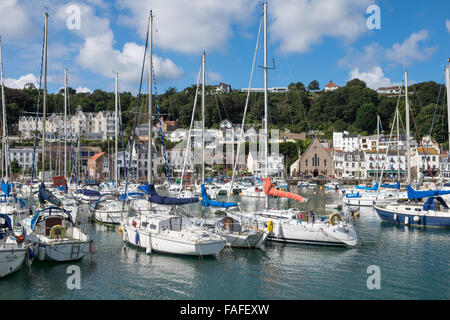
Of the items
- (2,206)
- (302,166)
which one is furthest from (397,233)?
(302,166)

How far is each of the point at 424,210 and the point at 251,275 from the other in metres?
20.1

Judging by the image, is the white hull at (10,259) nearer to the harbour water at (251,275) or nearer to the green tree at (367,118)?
the harbour water at (251,275)

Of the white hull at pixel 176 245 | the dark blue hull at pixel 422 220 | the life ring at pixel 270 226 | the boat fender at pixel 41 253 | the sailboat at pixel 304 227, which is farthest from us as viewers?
the dark blue hull at pixel 422 220

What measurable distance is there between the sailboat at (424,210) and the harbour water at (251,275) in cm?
654

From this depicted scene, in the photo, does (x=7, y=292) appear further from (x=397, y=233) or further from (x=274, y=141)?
(x=274, y=141)

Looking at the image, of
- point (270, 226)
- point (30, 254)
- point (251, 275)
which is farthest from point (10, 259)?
point (270, 226)

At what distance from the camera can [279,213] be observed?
27359 mm

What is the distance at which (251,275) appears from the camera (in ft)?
66.8

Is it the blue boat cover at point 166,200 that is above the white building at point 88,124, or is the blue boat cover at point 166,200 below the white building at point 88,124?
below

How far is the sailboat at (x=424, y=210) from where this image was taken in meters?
32.9

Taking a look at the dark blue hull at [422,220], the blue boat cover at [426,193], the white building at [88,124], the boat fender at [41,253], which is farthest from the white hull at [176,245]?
the white building at [88,124]

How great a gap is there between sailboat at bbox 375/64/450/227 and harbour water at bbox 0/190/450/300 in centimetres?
654

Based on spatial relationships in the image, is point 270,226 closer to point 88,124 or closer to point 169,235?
point 169,235
